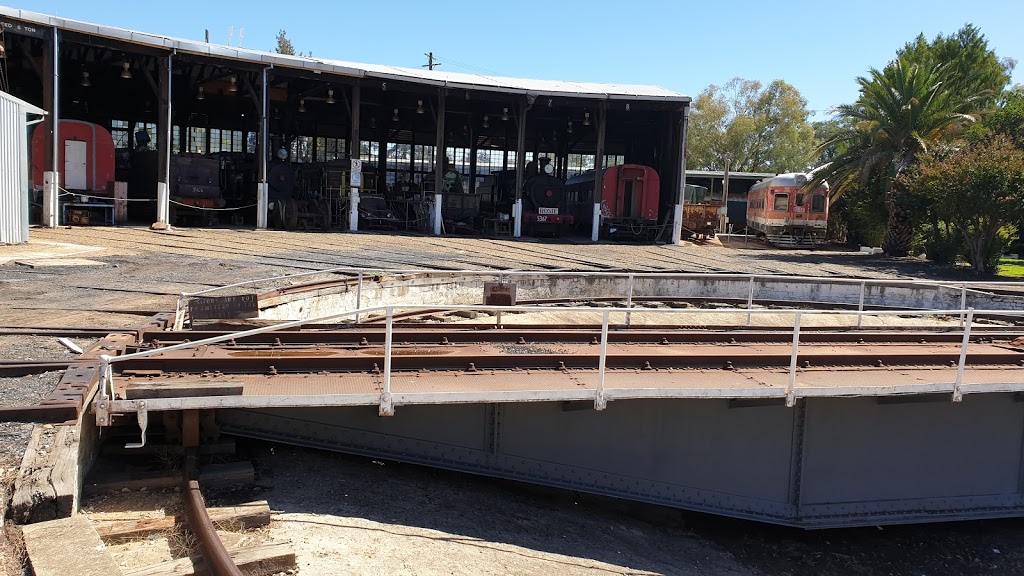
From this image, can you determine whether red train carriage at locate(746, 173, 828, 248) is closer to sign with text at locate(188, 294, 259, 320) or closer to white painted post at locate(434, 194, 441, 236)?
white painted post at locate(434, 194, 441, 236)

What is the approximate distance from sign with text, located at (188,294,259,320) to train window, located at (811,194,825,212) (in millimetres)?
32644

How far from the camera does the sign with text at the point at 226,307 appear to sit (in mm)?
9836

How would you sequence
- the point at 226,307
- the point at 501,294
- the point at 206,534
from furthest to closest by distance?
1. the point at 501,294
2. the point at 226,307
3. the point at 206,534

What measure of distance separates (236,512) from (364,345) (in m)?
3.61

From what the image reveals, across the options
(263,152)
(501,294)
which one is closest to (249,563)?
(501,294)

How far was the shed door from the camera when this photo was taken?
966 inches

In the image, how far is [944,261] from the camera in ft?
88.9

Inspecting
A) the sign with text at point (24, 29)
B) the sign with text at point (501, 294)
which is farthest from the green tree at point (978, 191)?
the sign with text at point (24, 29)

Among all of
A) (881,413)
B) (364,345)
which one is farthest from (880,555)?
(364,345)

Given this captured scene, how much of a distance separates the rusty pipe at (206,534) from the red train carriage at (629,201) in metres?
27.9

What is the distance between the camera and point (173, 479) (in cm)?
583

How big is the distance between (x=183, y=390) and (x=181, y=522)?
111 cm

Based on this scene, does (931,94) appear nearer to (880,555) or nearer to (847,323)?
(847,323)

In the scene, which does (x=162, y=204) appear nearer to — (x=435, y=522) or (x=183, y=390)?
(x=183, y=390)
